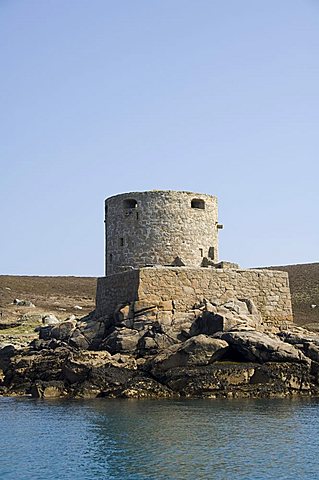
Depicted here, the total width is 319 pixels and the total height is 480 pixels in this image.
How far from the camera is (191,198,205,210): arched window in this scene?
33.4m

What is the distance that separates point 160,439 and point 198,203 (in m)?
15.8

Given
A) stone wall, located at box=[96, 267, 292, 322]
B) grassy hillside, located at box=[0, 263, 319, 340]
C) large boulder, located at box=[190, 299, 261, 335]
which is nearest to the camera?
large boulder, located at box=[190, 299, 261, 335]

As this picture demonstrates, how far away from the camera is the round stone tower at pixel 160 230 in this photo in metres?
32.5

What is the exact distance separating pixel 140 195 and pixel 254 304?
6.53 meters

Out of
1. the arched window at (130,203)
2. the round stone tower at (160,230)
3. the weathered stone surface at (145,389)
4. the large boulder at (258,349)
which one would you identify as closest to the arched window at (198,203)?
the round stone tower at (160,230)

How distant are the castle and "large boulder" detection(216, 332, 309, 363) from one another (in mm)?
3646

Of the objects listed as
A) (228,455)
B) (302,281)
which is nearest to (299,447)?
(228,455)

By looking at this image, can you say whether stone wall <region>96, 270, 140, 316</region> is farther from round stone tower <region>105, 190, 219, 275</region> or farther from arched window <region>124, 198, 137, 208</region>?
arched window <region>124, 198, 137, 208</region>

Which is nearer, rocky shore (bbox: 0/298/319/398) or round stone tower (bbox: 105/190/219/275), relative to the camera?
rocky shore (bbox: 0/298/319/398)

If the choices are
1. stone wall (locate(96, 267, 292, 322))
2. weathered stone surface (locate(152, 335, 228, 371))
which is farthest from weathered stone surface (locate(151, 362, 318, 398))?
stone wall (locate(96, 267, 292, 322))

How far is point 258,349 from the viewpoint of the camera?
26359 mm

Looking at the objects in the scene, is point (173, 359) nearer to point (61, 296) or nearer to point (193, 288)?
point (193, 288)

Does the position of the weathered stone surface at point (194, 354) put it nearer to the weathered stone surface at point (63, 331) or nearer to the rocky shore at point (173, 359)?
the rocky shore at point (173, 359)

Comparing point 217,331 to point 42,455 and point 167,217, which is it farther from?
point 42,455
